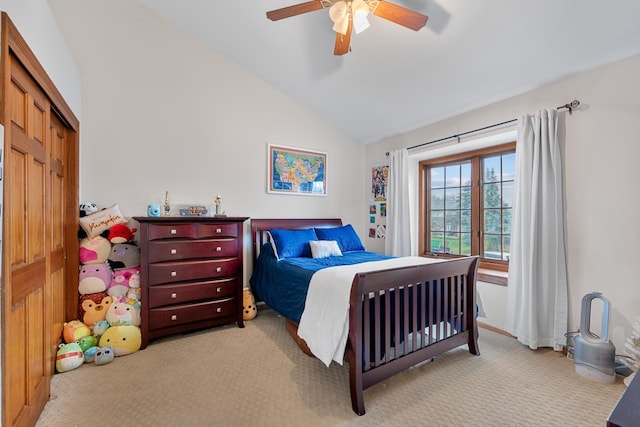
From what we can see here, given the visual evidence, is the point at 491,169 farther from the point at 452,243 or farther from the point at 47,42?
the point at 47,42

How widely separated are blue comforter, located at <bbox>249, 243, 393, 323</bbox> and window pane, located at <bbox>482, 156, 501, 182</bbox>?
1.58 metres

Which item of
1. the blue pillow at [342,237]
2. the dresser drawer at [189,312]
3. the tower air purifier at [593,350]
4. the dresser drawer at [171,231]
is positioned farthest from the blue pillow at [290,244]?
the tower air purifier at [593,350]

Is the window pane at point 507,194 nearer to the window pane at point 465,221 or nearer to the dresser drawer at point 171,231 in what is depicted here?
the window pane at point 465,221

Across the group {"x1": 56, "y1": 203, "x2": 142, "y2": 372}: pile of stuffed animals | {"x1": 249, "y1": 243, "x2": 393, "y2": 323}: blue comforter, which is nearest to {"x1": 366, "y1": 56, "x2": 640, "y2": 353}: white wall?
{"x1": 249, "y1": 243, "x2": 393, "y2": 323}: blue comforter

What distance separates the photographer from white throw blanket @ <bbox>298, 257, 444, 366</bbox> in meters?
1.81

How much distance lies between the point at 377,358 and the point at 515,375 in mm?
1136

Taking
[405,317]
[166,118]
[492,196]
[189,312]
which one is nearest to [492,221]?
[492,196]

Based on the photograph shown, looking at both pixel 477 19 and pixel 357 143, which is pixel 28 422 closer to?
pixel 477 19

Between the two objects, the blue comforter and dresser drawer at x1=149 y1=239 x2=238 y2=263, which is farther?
dresser drawer at x1=149 y1=239 x2=238 y2=263

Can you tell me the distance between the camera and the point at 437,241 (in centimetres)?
384

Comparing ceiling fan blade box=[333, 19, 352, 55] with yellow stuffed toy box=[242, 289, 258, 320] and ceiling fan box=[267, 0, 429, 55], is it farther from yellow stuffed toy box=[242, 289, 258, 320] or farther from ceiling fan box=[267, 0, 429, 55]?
yellow stuffed toy box=[242, 289, 258, 320]

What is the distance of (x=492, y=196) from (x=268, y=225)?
2.69 m

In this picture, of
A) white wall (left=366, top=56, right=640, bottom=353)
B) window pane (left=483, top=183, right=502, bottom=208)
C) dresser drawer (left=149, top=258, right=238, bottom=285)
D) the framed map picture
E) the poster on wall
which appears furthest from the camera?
the poster on wall

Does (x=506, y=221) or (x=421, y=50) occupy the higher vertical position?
(x=421, y=50)
